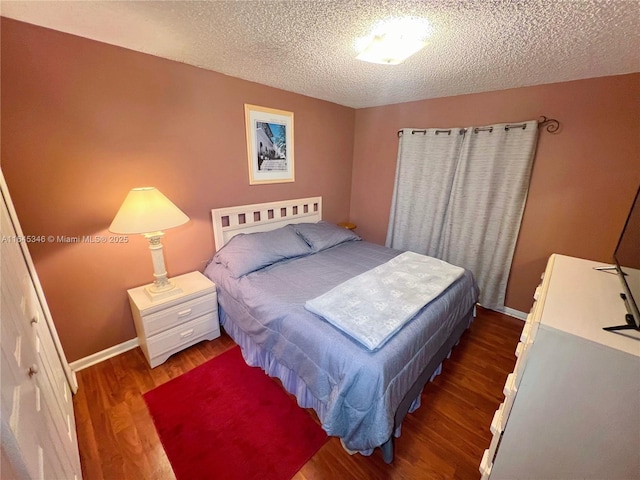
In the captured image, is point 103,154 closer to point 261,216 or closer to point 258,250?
point 258,250

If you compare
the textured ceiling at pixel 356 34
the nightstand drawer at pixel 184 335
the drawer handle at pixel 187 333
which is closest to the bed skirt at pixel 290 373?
the nightstand drawer at pixel 184 335

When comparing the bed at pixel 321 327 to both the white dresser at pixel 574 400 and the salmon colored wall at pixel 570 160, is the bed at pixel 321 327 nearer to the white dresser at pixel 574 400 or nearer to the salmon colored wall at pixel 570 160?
the white dresser at pixel 574 400

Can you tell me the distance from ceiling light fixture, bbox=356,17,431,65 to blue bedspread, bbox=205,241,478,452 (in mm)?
1589

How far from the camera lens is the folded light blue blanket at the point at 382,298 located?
1393 mm

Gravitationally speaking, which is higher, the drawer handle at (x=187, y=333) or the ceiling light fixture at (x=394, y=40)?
the ceiling light fixture at (x=394, y=40)

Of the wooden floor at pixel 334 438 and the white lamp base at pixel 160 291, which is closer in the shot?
the wooden floor at pixel 334 438

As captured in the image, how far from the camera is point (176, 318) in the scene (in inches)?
76.8

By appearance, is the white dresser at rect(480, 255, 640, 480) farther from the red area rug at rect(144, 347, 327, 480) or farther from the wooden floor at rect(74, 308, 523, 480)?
the red area rug at rect(144, 347, 327, 480)

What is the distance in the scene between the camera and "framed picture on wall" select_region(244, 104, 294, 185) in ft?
8.18

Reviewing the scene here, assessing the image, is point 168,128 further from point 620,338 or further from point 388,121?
point 620,338

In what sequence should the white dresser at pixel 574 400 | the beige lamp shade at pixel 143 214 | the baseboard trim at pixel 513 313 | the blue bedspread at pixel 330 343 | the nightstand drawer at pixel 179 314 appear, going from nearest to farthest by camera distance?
the white dresser at pixel 574 400 < the blue bedspread at pixel 330 343 < the beige lamp shade at pixel 143 214 < the nightstand drawer at pixel 179 314 < the baseboard trim at pixel 513 313

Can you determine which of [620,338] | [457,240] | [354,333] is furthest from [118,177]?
[457,240]

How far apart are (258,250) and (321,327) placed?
42.0 inches

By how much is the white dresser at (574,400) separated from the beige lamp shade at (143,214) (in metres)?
2.04
